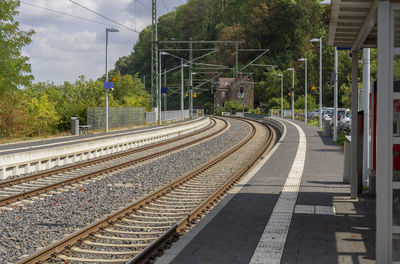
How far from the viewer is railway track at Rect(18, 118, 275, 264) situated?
309 inches

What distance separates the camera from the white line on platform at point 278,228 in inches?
274

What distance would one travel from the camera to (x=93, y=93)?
200 feet

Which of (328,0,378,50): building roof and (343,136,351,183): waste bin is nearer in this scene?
(328,0,378,50): building roof

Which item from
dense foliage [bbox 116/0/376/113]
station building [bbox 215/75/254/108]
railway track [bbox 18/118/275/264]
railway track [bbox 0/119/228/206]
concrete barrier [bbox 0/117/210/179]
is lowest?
railway track [bbox 18/118/275/264]

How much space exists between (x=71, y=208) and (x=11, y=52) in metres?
31.5

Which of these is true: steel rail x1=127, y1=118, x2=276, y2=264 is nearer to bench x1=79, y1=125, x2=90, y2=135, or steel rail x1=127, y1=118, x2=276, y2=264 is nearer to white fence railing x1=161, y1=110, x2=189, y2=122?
bench x1=79, y1=125, x2=90, y2=135

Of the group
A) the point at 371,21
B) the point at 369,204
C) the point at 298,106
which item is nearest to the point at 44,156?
the point at 369,204

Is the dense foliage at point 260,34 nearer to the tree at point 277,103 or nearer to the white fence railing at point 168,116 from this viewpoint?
the tree at point 277,103

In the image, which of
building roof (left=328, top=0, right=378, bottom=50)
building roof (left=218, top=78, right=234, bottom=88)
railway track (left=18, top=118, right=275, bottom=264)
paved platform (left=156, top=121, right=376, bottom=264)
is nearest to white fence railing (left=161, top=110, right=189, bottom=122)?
railway track (left=18, top=118, right=275, bottom=264)

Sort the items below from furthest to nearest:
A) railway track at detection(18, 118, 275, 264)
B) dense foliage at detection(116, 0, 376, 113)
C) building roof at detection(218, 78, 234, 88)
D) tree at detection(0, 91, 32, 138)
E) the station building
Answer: building roof at detection(218, 78, 234, 88), the station building, dense foliage at detection(116, 0, 376, 113), tree at detection(0, 91, 32, 138), railway track at detection(18, 118, 275, 264)

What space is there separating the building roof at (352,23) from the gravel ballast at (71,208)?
578 centimetres

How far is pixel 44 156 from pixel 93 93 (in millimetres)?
42243

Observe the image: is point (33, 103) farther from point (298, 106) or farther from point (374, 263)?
point (298, 106)

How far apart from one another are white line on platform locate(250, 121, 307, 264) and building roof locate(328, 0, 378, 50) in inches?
132
